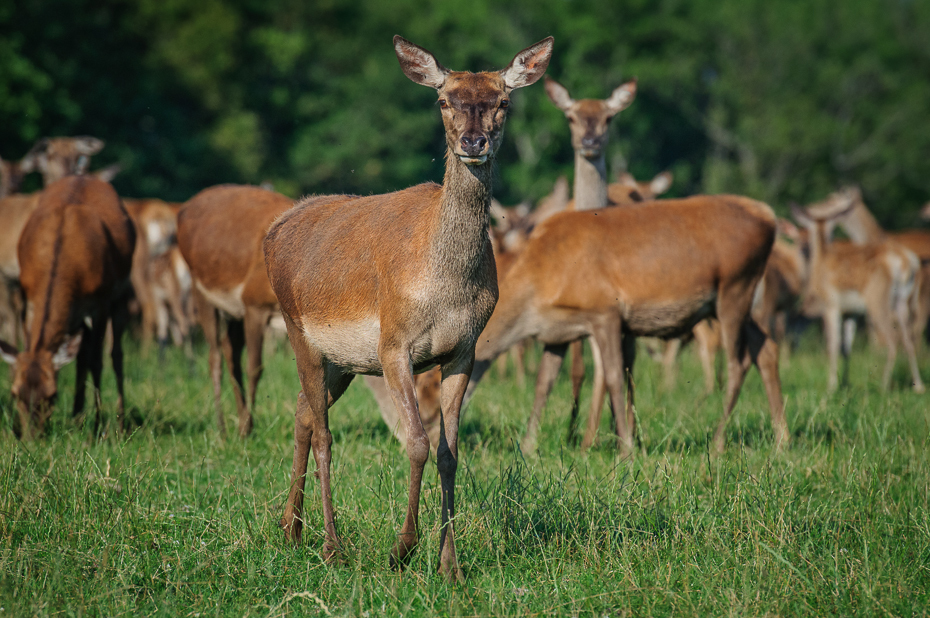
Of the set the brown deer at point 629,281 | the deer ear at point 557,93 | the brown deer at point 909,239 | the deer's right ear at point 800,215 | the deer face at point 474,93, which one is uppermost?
the deer face at point 474,93

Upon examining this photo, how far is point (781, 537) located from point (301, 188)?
26880 millimetres

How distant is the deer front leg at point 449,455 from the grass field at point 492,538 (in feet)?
0.25

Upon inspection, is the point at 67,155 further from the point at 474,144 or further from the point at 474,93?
the point at 474,144

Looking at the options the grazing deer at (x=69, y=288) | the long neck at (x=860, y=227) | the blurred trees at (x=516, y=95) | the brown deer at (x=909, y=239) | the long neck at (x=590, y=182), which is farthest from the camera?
the blurred trees at (x=516, y=95)

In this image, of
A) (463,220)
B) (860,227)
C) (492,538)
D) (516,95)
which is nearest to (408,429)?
(492,538)

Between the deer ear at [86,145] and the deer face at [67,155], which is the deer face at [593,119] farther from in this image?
the deer face at [67,155]

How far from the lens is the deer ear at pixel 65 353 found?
22.5ft

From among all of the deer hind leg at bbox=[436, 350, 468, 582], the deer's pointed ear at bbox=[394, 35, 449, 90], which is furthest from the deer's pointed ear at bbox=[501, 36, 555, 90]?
the deer hind leg at bbox=[436, 350, 468, 582]

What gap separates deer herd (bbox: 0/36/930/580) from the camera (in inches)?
157

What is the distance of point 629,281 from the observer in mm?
6953

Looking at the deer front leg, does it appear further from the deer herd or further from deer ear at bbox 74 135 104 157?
deer ear at bbox 74 135 104 157

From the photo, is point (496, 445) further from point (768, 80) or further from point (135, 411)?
point (768, 80)

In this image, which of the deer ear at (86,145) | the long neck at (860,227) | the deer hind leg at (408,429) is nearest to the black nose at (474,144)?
the deer hind leg at (408,429)

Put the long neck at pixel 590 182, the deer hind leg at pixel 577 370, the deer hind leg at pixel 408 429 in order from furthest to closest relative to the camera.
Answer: the long neck at pixel 590 182 → the deer hind leg at pixel 577 370 → the deer hind leg at pixel 408 429
